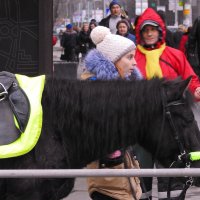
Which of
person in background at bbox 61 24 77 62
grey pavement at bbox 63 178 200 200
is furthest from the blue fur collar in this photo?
person in background at bbox 61 24 77 62

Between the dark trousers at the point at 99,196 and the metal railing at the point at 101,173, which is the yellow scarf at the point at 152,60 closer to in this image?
the dark trousers at the point at 99,196

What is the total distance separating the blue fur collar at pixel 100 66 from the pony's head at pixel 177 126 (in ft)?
2.25

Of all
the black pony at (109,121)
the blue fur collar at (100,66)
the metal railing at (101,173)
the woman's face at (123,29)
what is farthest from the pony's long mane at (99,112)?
the woman's face at (123,29)

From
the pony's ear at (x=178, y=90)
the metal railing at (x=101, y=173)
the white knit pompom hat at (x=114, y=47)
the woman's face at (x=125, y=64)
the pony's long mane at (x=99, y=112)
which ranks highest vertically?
the white knit pompom hat at (x=114, y=47)

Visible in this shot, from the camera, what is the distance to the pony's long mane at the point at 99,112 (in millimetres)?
3584

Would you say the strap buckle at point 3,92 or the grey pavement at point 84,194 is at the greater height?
the strap buckle at point 3,92

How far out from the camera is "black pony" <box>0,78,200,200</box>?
355 cm

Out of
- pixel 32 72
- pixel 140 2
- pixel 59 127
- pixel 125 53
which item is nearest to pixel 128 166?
pixel 125 53

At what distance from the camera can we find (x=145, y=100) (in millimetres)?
3625

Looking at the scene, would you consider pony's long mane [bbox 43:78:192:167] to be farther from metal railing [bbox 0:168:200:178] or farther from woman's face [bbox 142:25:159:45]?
woman's face [bbox 142:25:159:45]

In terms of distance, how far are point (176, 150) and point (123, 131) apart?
326 millimetres

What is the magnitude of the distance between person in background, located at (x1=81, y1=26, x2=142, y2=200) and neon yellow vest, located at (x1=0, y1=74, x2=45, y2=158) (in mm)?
796

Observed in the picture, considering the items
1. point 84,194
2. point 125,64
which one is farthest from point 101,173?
point 84,194

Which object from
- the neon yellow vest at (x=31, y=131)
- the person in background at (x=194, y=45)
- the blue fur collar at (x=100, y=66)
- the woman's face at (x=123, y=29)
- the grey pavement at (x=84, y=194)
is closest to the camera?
the neon yellow vest at (x=31, y=131)
